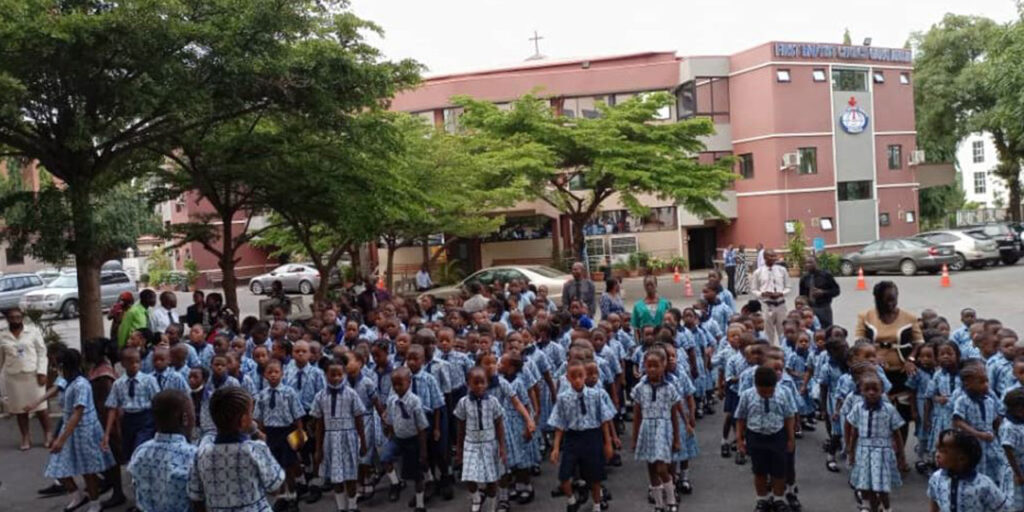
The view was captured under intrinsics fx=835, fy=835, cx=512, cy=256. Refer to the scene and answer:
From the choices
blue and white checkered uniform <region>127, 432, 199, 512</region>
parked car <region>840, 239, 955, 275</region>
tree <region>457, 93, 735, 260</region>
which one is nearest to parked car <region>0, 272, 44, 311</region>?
tree <region>457, 93, 735, 260</region>

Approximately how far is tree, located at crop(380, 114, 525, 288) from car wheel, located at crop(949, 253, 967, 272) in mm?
14146

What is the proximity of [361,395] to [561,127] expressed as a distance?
57.5 ft

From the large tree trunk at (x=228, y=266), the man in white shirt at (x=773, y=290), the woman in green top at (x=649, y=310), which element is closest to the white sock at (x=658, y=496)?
the woman in green top at (x=649, y=310)

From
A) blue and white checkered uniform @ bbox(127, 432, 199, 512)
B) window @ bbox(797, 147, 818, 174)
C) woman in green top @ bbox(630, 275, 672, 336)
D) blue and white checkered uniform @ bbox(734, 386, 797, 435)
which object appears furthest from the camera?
window @ bbox(797, 147, 818, 174)

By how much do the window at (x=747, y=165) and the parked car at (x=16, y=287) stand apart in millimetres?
26359

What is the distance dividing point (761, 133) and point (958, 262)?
968 cm

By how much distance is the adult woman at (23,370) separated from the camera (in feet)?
31.6

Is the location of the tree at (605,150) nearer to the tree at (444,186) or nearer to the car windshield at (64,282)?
the tree at (444,186)

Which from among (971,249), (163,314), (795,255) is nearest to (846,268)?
(795,255)

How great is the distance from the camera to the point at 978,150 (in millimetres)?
70375

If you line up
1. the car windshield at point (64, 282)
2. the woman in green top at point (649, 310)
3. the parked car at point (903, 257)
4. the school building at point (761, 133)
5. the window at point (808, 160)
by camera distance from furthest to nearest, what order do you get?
the window at point (808, 160) → the school building at point (761, 133) → the car windshield at point (64, 282) → the parked car at point (903, 257) → the woman in green top at point (649, 310)

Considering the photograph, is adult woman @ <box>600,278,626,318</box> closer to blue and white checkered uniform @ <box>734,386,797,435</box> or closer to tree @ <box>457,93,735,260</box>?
blue and white checkered uniform @ <box>734,386,797,435</box>

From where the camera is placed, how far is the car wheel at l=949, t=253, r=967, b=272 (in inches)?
1033

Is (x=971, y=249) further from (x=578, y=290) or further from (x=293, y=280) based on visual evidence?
(x=293, y=280)
